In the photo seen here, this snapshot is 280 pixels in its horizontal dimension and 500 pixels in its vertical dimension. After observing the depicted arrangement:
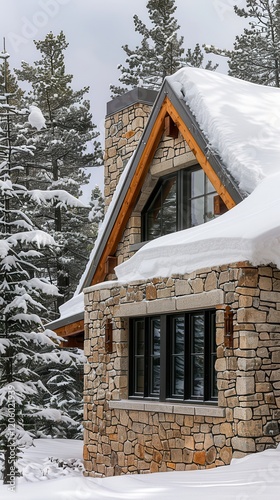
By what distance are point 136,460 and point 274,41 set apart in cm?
2017

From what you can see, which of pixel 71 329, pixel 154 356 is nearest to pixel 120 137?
pixel 71 329

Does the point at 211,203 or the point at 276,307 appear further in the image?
the point at 211,203

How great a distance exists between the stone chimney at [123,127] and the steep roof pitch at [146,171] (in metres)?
0.72

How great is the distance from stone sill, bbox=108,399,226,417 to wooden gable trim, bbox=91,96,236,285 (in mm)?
2994

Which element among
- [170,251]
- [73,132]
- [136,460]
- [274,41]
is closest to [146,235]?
[170,251]

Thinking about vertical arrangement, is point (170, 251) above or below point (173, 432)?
above

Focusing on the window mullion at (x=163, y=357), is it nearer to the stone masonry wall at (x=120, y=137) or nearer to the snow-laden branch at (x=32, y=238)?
the snow-laden branch at (x=32, y=238)

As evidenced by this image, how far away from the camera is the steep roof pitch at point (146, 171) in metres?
11.0

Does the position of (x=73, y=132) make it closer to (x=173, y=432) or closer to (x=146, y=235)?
(x=146, y=235)

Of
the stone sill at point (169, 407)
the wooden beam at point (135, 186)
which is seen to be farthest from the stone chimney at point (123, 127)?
the stone sill at point (169, 407)

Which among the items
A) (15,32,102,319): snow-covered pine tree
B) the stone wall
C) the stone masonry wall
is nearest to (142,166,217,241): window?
the stone wall

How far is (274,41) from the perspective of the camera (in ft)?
89.6

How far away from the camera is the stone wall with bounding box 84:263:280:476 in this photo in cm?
896

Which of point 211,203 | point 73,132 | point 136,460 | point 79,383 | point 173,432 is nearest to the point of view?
point 173,432
